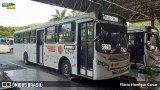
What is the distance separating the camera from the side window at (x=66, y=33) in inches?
310

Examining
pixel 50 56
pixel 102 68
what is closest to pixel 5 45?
pixel 50 56

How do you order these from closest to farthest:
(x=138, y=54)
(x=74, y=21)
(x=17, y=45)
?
(x=74, y=21) → (x=138, y=54) → (x=17, y=45)

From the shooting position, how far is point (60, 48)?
8.72 m

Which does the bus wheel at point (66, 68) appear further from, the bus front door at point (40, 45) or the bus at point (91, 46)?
the bus front door at point (40, 45)

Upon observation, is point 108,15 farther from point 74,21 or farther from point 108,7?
point 108,7

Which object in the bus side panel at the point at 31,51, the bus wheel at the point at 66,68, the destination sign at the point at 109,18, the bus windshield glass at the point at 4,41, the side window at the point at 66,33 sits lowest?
the bus wheel at the point at 66,68

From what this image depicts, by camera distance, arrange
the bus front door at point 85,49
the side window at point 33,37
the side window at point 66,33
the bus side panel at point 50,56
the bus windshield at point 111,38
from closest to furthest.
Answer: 1. the bus windshield at point 111,38
2. the bus front door at point 85,49
3. the side window at point 66,33
4. the bus side panel at point 50,56
5. the side window at point 33,37

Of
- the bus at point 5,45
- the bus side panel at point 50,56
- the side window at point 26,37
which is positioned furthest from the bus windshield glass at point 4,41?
the bus side panel at point 50,56

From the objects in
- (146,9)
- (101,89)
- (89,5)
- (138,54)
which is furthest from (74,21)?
(146,9)

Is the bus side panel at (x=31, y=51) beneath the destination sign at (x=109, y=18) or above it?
beneath

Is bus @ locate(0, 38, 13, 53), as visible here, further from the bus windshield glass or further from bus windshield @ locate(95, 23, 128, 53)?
bus windshield @ locate(95, 23, 128, 53)

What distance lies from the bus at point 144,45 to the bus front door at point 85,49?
16.3ft

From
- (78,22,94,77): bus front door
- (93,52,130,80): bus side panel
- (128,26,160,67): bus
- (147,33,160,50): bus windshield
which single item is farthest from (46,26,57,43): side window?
(147,33,160,50): bus windshield

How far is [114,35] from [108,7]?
8884mm
